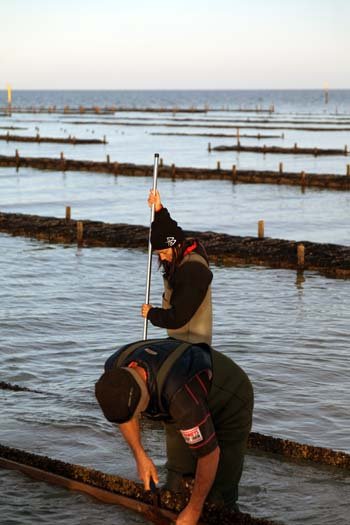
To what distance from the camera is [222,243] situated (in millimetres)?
27078

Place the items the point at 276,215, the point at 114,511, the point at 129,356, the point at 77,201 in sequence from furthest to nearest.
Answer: the point at 77,201, the point at 276,215, the point at 114,511, the point at 129,356

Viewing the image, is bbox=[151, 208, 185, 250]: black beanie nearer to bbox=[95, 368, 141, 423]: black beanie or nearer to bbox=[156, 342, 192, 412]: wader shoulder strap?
bbox=[156, 342, 192, 412]: wader shoulder strap

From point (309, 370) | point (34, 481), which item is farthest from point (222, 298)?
point (34, 481)

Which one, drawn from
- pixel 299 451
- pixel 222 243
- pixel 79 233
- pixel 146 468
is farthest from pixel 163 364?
pixel 79 233

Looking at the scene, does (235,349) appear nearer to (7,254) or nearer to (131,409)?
(131,409)

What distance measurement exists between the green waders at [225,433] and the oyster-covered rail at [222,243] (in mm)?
17481

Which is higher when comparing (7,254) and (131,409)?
(131,409)

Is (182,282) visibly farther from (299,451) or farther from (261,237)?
(261,237)

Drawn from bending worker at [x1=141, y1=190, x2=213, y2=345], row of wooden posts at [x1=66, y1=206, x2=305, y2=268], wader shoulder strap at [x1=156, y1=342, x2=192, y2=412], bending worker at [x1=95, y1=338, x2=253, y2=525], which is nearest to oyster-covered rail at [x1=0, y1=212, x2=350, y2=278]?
row of wooden posts at [x1=66, y1=206, x2=305, y2=268]

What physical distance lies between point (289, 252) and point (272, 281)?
8.56 feet

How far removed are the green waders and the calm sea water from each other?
1.35m

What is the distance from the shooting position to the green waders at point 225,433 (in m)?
5.88

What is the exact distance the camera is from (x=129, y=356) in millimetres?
5355

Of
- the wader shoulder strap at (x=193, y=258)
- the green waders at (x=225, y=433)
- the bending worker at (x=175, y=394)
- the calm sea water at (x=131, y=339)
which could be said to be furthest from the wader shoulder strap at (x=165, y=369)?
the calm sea water at (x=131, y=339)
